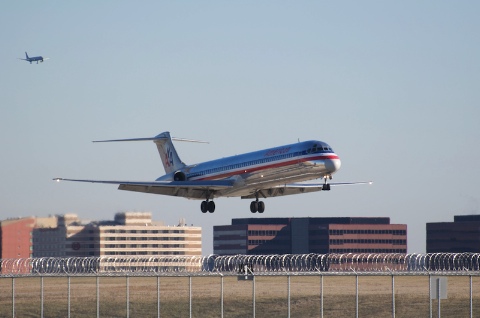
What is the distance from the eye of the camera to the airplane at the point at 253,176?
73.0 meters

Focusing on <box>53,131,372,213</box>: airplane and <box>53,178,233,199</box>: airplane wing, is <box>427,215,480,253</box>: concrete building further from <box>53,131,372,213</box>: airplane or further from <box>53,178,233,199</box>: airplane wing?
<box>53,178,233,199</box>: airplane wing

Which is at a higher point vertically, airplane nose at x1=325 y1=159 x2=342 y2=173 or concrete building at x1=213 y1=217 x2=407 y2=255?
airplane nose at x1=325 y1=159 x2=342 y2=173

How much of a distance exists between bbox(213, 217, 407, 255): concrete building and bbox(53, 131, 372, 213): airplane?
79705 mm

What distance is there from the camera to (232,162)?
80.3m

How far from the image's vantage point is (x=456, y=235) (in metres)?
144

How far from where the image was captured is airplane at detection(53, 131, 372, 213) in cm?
7300

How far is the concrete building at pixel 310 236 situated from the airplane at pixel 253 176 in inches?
3138

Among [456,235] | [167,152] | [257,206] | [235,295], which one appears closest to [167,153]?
[167,152]

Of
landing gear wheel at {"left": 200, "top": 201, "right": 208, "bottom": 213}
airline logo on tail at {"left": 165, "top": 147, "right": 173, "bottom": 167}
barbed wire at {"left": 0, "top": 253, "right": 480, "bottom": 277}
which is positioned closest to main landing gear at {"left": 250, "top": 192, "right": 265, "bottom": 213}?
landing gear wheel at {"left": 200, "top": 201, "right": 208, "bottom": 213}

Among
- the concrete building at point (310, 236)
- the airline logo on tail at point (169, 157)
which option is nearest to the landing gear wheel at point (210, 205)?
the airline logo on tail at point (169, 157)

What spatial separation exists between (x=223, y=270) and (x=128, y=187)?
18.6 m

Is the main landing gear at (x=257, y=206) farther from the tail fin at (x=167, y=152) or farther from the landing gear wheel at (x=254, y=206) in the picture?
the tail fin at (x=167, y=152)

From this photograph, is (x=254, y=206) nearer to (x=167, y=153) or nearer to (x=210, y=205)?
(x=210, y=205)

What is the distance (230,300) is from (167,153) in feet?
98.2
